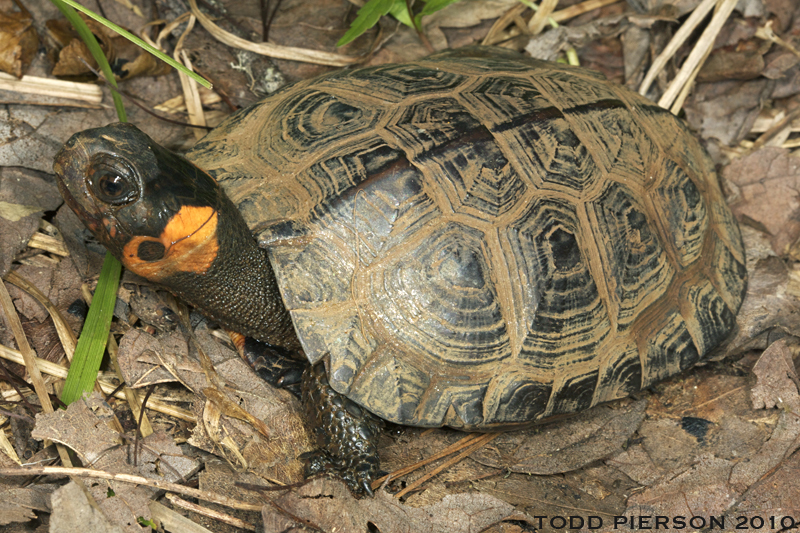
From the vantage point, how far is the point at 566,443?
3428 mm

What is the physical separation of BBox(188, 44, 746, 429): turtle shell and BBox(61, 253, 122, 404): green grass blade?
778 mm

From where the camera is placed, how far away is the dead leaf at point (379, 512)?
2789 mm

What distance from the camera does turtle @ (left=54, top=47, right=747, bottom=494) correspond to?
2.91m

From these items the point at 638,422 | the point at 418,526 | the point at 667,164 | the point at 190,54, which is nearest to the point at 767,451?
the point at 638,422

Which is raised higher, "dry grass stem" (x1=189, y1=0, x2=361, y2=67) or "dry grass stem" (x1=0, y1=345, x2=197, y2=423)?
"dry grass stem" (x1=189, y1=0, x2=361, y2=67)

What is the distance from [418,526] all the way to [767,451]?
6.35 feet

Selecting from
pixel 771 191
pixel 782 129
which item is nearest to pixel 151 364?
pixel 771 191

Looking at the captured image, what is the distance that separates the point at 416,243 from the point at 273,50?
2273 mm

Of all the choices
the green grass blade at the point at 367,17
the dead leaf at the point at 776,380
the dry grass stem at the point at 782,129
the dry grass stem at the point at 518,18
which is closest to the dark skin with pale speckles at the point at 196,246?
the green grass blade at the point at 367,17

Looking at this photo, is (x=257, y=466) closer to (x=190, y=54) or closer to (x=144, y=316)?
(x=144, y=316)

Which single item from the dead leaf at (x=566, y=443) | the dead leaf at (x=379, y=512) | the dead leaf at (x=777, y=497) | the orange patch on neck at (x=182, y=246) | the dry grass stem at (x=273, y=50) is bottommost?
the dead leaf at (x=566, y=443)

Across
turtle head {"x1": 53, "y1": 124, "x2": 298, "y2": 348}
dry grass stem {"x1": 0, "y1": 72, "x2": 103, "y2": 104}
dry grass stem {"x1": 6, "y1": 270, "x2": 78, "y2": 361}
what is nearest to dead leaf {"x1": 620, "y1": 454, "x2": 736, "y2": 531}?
turtle head {"x1": 53, "y1": 124, "x2": 298, "y2": 348}

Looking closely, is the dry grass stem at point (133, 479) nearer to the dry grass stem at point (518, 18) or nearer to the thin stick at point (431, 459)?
the thin stick at point (431, 459)

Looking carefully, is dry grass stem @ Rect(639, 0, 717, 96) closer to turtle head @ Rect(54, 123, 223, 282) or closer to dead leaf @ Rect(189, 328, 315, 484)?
turtle head @ Rect(54, 123, 223, 282)
